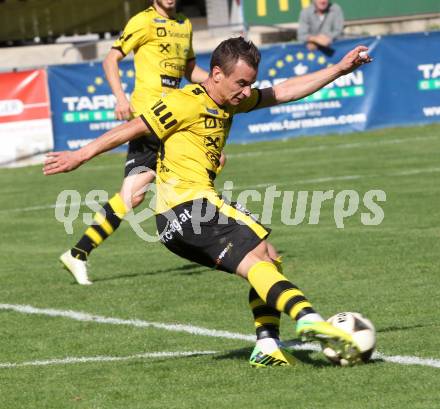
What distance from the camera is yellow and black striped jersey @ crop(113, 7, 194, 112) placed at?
10422 millimetres

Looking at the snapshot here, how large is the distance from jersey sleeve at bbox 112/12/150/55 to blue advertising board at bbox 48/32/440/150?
10658mm

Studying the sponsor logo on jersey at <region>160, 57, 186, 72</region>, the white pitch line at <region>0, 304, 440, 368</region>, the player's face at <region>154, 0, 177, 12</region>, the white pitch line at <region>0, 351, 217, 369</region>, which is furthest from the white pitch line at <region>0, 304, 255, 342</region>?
the player's face at <region>154, 0, 177, 12</region>

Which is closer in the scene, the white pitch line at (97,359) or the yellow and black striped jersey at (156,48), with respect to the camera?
the white pitch line at (97,359)

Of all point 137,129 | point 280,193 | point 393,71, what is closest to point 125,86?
point 393,71

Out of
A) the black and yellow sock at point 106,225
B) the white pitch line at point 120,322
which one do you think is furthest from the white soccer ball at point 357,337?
the black and yellow sock at point 106,225

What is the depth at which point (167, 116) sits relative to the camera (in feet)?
21.7

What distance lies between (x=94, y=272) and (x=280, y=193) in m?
4.92

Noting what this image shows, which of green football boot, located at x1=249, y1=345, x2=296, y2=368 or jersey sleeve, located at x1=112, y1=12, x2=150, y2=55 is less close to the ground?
jersey sleeve, located at x1=112, y1=12, x2=150, y2=55

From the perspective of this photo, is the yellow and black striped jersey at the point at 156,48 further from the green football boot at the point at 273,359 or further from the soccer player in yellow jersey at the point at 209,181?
the green football boot at the point at 273,359

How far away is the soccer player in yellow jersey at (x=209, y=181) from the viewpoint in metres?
6.42

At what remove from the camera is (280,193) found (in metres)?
15.1

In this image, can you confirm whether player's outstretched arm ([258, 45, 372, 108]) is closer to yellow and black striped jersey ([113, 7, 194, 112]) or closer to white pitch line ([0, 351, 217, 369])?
white pitch line ([0, 351, 217, 369])

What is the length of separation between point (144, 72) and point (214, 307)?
2.73 meters

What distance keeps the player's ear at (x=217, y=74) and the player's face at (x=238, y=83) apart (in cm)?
2
